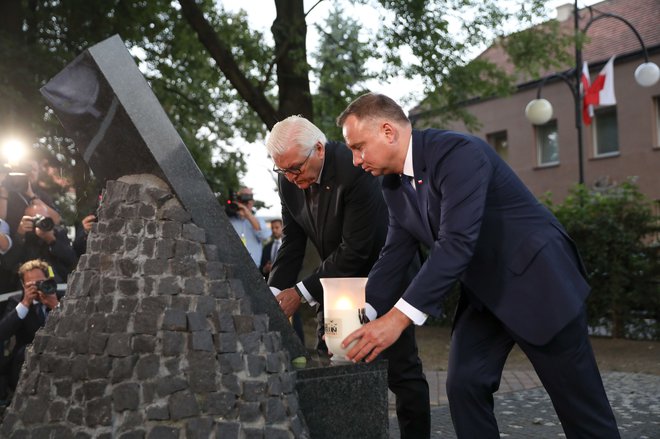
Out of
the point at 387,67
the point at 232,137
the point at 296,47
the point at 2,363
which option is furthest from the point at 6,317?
the point at 232,137

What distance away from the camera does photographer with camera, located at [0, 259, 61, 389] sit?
7.48 meters

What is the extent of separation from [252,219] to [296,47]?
13.6 ft

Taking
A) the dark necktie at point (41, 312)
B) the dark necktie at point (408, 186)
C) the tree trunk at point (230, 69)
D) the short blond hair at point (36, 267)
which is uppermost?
the tree trunk at point (230, 69)

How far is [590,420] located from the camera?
3781mm

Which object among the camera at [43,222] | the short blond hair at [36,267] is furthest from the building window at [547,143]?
the short blond hair at [36,267]

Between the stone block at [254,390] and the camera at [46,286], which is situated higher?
the camera at [46,286]

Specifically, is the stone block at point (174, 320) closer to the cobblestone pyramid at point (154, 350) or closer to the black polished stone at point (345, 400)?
the cobblestone pyramid at point (154, 350)

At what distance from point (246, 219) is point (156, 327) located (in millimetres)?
6646

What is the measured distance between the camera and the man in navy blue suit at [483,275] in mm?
3775

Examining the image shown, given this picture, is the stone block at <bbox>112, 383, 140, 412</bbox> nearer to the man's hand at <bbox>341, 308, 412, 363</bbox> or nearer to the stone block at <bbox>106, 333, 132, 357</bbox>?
the stone block at <bbox>106, 333, 132, 357</bbox>

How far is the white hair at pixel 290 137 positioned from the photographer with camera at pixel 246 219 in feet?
19.2

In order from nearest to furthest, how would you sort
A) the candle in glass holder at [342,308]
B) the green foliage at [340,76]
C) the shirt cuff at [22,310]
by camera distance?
1. the candle in glass holder at [342,308]
2. the shirt cuff at [22,310]
3. the green foliage at [340,76]

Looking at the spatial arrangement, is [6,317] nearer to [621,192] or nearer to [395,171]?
[395,171]

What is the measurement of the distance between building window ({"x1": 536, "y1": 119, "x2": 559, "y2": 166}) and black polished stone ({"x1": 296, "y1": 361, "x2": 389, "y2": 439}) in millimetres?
27507
